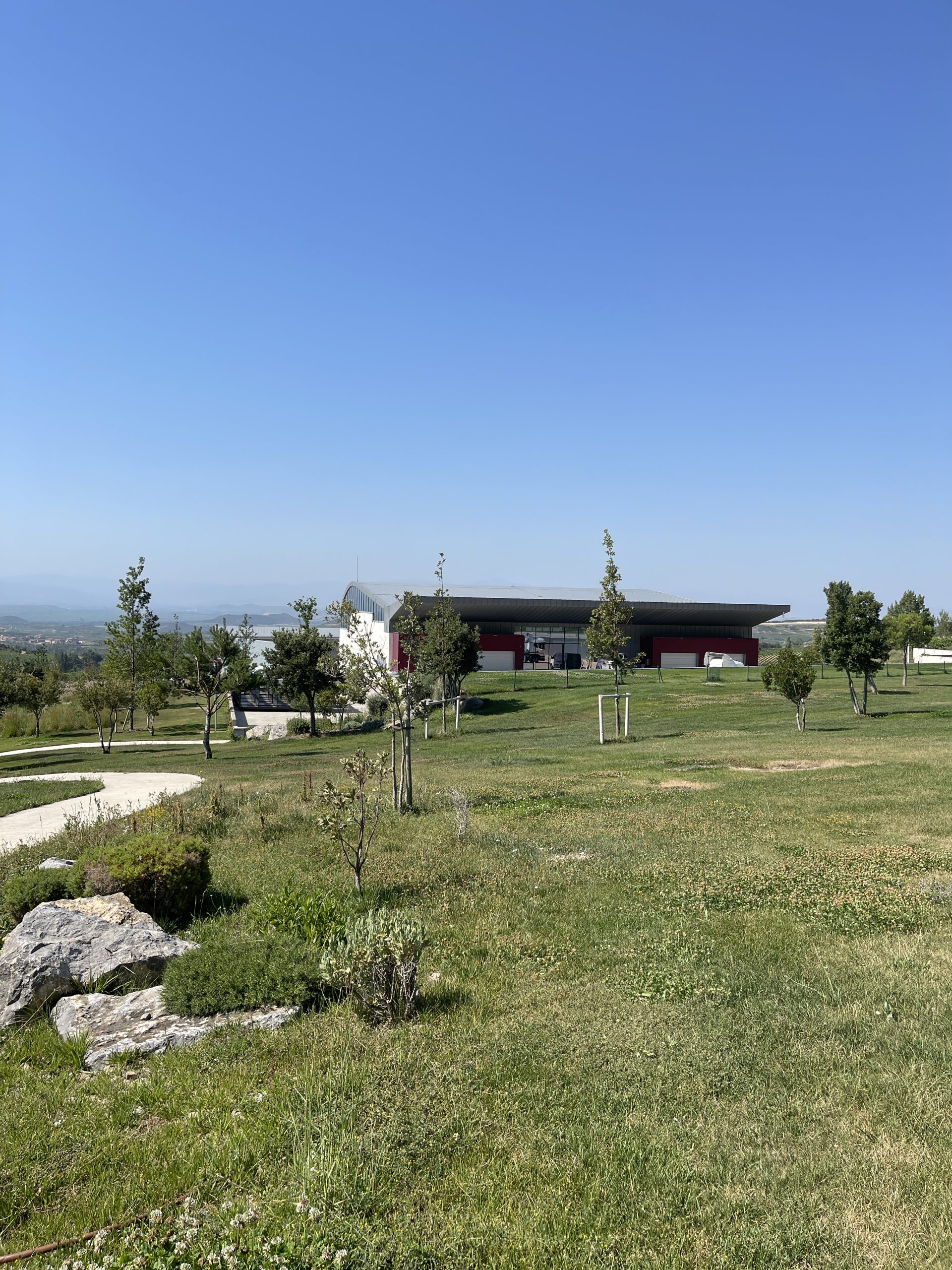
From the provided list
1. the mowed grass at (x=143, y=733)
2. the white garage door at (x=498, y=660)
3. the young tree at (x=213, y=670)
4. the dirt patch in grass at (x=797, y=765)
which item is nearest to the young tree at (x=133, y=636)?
the mowed grass at (x=143, y=733)

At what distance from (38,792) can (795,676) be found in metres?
24.8

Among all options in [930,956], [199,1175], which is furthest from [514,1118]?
[930,956]

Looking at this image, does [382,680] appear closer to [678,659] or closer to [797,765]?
[797,765]

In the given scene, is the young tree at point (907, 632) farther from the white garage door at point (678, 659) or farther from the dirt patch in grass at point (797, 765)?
the dirt patch in grass at point (797, 765)

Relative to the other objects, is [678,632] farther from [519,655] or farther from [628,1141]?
[628,1141]

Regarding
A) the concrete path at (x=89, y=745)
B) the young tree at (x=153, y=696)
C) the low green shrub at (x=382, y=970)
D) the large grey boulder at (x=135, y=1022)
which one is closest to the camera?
the large grey boulder at (x=135, y=1022)

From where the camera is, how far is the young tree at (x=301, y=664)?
4256 centimetres

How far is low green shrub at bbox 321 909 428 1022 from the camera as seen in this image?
6.37 m

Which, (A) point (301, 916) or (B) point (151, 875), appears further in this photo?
(B) point (151, 875)

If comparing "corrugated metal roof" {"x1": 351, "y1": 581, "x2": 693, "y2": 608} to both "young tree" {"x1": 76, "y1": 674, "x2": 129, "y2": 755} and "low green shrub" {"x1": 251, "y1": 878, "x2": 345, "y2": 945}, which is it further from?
"low green shrub" {"x1": 251, "y1": 878, "x2": 345, "y2": 945}

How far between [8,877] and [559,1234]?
949 cm

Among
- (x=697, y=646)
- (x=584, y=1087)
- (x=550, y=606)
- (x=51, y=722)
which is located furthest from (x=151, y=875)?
(x=697, y=646)

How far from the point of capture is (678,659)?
245 ft

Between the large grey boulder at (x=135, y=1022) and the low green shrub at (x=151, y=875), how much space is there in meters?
2.60
